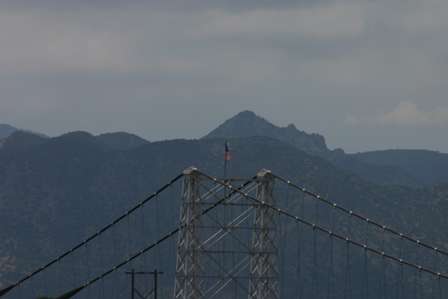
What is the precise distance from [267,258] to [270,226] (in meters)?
3.48

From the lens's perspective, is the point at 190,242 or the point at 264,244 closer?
the point at 190,242

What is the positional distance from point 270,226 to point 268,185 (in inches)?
175

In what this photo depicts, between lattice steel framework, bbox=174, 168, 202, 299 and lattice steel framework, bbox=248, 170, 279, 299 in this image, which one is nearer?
lattice steel framework, bbox=174, 168, 202, 299

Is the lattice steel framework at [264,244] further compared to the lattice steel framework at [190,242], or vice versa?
the lattice steel framework at [264,244]

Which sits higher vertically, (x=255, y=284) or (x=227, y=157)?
(x=227, y=157)

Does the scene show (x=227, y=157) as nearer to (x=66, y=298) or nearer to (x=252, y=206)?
(x=252, y=206)

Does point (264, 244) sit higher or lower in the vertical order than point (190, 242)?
higher

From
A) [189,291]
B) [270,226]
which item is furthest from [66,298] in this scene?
[270,226]

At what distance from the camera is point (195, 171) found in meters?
129

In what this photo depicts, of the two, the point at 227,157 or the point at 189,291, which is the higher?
the point at 227,157

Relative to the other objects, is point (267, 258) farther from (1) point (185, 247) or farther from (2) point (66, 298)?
(2) point (66, 298)

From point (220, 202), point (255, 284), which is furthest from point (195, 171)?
point (255, 284)

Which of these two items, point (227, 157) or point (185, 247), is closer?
point (185, 247)

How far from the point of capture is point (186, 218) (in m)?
129
